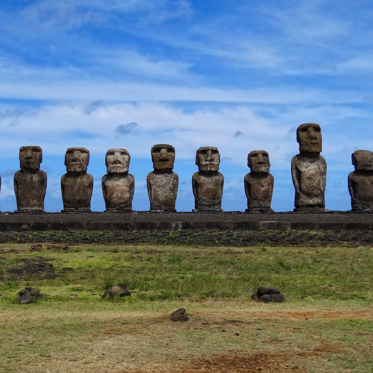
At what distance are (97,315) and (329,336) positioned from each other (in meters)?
2.99

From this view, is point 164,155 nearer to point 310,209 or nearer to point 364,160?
point 310,209

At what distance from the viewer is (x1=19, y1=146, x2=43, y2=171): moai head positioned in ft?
72.8

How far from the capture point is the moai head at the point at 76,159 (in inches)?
870

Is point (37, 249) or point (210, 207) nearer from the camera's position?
point (37, 249)

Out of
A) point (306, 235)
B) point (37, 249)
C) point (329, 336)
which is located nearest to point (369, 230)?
point (306, 235)

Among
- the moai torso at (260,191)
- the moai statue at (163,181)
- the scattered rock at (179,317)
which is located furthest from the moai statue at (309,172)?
the scattered rock at (179,317)

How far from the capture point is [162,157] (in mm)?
22156

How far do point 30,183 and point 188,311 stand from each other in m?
15.4

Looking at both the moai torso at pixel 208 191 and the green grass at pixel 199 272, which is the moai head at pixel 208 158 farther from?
the green grass at pixel 199 272

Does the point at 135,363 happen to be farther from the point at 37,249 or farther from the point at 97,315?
the point at 37,249

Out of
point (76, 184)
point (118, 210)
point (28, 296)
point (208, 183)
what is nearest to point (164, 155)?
point (208, 183)

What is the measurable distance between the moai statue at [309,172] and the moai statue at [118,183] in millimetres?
6125

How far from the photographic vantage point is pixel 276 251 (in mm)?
13953

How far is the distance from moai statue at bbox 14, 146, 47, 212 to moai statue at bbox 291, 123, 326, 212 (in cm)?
940
